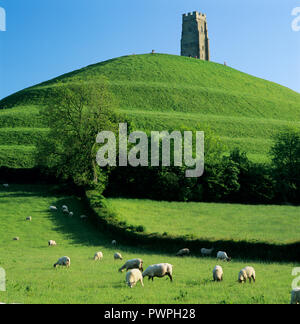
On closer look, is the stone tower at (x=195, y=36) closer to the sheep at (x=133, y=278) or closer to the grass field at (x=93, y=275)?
the grass field at (x=93, y=275)

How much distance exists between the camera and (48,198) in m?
55.3

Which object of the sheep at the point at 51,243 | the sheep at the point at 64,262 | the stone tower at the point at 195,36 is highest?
the stone tower at the point at 195,36

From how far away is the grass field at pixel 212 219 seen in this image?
122 feet

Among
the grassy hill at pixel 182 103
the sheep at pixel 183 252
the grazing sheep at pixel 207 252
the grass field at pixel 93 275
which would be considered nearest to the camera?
the grass field at pixel 93 275

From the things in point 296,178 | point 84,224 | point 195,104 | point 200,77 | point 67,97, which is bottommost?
point 84,224

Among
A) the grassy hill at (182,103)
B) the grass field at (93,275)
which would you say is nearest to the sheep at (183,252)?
the grass field at (93,275)

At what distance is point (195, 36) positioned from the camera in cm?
17800

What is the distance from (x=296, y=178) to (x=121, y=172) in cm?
3124

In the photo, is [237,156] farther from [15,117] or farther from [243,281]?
[15,117]

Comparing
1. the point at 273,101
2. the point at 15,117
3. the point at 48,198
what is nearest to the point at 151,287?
the point at 48,198

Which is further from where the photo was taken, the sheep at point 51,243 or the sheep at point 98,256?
the sheep at point 51,243

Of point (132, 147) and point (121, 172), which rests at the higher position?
point (132, 147)

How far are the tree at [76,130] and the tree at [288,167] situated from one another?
30350 millimetres

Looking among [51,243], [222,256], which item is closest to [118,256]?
[222,256]
